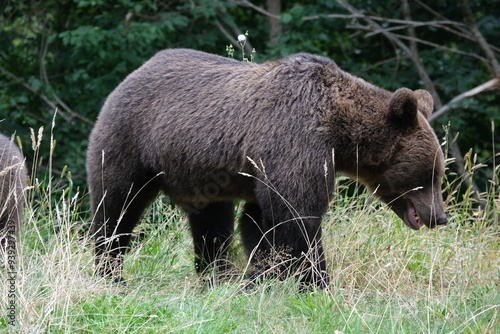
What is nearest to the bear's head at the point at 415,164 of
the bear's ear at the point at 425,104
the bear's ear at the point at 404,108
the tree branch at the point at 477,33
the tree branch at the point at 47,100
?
the bear's ear at the point at 404,108

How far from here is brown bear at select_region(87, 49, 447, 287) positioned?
5426 mm

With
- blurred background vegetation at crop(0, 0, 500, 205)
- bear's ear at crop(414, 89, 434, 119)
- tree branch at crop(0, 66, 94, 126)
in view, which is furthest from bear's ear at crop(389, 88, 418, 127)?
tree branch at crop(0, 66, 94, 126)

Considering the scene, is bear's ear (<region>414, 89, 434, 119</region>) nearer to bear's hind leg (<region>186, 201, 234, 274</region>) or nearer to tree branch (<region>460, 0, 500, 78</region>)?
bear's hind leg (<region>186, 201, 234, 274</region>)

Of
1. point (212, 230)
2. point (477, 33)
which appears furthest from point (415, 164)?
point (477, 33)

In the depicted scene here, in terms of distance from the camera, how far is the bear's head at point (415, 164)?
5.60m

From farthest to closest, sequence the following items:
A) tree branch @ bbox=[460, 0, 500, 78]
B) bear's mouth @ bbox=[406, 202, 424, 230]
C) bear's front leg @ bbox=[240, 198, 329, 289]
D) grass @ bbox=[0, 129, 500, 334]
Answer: tree branch @ bbox=[460, 0, 500, 78], bear's mouth @ bbox=[406, 202, 424, 230], bear's front leg @ bbox=[240, 198, 329, 289], grass @ bbox=[0, 129, 500, 334]

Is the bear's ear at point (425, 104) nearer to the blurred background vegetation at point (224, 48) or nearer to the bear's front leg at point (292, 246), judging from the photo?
the bear's front leg at point (292, 246)

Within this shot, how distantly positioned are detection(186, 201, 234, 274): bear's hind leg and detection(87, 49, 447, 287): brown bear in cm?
1

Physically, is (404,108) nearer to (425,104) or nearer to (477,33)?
(425,104)

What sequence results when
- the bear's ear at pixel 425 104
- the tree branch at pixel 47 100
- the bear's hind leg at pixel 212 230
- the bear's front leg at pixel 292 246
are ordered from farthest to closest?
the tree branch at pixel 47 100 < the bear's hind leg at pixel 212 230 < the bear's ear at pixel 425 104 < the bear's front leg at pixel 292 246

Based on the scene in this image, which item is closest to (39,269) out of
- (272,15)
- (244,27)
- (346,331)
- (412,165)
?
(346,331)

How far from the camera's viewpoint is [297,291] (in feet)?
17.2

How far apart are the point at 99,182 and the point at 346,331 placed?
2716 mm

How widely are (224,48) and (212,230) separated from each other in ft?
24.5
